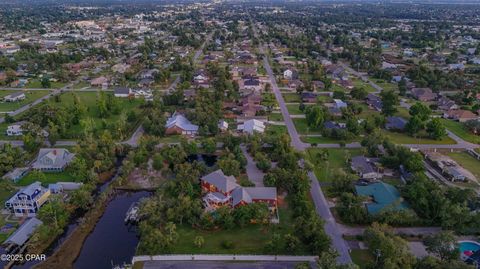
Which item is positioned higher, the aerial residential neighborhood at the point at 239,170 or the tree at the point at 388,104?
the tree at the point at 388,104

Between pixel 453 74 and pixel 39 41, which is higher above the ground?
pixel 453 74

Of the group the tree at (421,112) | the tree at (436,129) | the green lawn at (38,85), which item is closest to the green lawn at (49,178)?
the green lawn at (38,85)

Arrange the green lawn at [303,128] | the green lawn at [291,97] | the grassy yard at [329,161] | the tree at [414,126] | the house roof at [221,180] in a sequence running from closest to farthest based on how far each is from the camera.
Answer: the house roof at [221,180] < the grassy yard at [329,161] < the tree at [414,126] < the green lawn at [303,128] < the green lawn at [291,97]

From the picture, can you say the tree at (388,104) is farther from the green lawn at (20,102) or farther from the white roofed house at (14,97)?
the white roofed house at (14,97)

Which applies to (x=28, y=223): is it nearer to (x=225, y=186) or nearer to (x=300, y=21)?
(x=225, y=186)

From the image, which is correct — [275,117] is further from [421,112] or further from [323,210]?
[323,210]

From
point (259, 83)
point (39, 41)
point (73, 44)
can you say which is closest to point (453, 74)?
point (259, 83)

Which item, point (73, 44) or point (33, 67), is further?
point (73, 44)
